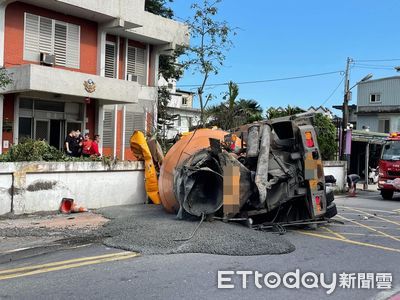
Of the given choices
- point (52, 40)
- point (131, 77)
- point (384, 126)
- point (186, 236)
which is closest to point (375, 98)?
point (384, 126)

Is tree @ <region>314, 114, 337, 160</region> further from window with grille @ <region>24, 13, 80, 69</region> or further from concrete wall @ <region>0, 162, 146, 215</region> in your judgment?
concrete wall @ <region>0, 162, 146, 215</region>

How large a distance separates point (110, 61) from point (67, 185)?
11874 millimetres

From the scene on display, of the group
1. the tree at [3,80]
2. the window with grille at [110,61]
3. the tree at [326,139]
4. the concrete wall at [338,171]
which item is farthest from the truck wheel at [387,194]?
the tree at [3,80]

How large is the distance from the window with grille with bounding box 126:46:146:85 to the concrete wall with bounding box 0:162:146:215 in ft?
36.0

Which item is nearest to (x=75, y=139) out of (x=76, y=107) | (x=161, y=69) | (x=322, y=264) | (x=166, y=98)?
(x=76, y=107)

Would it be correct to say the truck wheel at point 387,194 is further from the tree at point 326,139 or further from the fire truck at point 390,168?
the tree at point 326,139

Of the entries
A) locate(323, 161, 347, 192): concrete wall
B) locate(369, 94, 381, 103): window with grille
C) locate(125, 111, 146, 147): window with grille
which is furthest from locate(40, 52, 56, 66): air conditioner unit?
locate(369, 94, 381, 103): window with grille

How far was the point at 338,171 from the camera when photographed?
22.1 m

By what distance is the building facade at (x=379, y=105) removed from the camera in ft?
127

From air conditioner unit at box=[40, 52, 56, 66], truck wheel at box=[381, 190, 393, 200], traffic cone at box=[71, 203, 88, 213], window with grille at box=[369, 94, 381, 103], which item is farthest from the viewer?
window with grille at box=[369, 94, 381, 103]

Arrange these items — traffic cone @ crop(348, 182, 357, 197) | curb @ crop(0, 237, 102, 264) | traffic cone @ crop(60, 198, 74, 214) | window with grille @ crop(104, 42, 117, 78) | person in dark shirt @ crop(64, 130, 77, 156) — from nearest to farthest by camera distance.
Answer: curb @ crop(0, 237, 102, 264)
traffic cone @ crop(60, 198, 74, 214)
person in dark shirt @ crop(64, 130, 77, 156)
traffic cone @ crop(348, 182, 357, 197)
window with grille @ crop(104, 42, 117, 78)

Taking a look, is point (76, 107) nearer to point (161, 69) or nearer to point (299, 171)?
point (161, 69)

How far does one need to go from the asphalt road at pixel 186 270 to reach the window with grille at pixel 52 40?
12.9 metres

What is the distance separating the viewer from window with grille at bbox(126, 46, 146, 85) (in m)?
23.1
